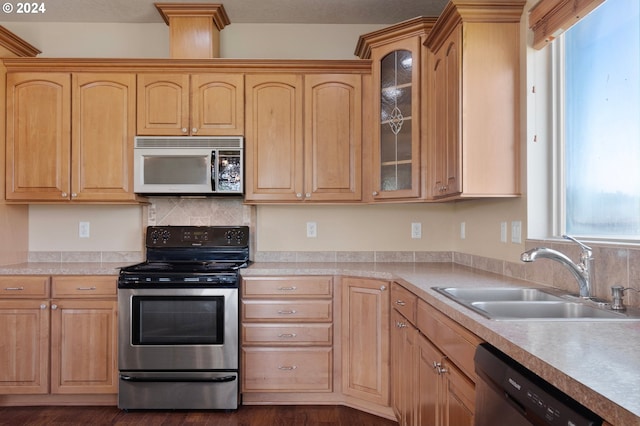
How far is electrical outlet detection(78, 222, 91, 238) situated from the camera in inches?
130

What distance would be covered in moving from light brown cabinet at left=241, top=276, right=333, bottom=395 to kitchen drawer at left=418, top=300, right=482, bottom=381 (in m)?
0.94

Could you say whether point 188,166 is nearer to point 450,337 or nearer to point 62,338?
point 62,338

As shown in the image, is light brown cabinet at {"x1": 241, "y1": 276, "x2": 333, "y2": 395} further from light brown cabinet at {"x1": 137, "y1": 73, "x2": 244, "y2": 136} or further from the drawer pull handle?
light brown cabinet at {"x1": 137, "y1": 73, "x2": 244, "y2": 136}

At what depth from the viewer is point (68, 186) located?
2.97 meters

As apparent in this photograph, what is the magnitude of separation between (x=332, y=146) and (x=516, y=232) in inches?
50.6

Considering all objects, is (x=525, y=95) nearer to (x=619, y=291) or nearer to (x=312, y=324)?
(x=619, y=291)

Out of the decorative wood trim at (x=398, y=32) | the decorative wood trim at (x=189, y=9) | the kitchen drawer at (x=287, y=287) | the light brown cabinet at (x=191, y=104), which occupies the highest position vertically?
the decorative wood trim at (x=189, y=9)

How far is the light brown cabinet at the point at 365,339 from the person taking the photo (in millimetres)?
2631

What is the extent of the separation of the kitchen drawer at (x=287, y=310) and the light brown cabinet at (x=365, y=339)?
13cm

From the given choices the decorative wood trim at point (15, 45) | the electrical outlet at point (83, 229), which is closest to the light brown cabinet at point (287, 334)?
the electrical outlet at point (83, 229)

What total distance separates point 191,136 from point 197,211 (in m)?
0.57

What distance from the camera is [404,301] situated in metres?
2.27

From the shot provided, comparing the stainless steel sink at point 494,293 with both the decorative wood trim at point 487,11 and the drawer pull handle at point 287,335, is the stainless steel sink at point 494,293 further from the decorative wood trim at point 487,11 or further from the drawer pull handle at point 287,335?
the decorative wood trim at point 487,11

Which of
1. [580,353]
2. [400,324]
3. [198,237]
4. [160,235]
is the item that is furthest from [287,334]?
[580,353]
